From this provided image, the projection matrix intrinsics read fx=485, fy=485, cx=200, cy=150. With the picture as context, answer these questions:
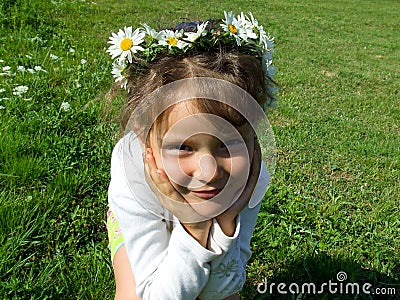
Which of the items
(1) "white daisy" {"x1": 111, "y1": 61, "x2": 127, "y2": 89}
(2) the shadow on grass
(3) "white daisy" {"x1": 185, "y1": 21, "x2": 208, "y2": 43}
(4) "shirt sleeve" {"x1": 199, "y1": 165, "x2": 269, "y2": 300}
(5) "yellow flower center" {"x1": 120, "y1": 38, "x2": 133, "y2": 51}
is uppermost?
(3) "white daisy" {"x1": 185, "y1": 21, "x2": 208, "y2": 43}

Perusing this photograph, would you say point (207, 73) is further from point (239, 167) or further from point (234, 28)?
point (239, 167)

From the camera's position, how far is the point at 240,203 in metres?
1.84

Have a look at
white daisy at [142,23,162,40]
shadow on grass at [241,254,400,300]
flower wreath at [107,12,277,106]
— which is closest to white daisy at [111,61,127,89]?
flower wreath at [107,12,277,106]

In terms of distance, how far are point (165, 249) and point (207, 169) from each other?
1.52 feet

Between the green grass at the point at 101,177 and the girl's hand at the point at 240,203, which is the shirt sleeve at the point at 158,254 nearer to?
the girl's hand at the point at 240,203

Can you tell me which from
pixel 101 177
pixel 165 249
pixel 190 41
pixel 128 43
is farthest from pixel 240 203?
pixel 101 177

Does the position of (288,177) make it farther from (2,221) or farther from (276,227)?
(2,221)

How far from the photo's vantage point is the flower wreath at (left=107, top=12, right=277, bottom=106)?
72.2 inches

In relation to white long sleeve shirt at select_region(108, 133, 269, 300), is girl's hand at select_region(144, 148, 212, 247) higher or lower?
higher

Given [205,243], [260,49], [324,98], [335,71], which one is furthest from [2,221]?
[335,71]

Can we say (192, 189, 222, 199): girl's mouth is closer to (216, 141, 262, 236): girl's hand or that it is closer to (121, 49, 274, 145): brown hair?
(216, 141, 262, 236): girl's hand

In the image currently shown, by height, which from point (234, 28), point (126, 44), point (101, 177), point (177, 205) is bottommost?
point (101, 177)

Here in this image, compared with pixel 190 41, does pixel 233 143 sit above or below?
below

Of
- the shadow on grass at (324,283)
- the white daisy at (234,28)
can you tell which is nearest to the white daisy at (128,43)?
the white daisy at (234,28)
